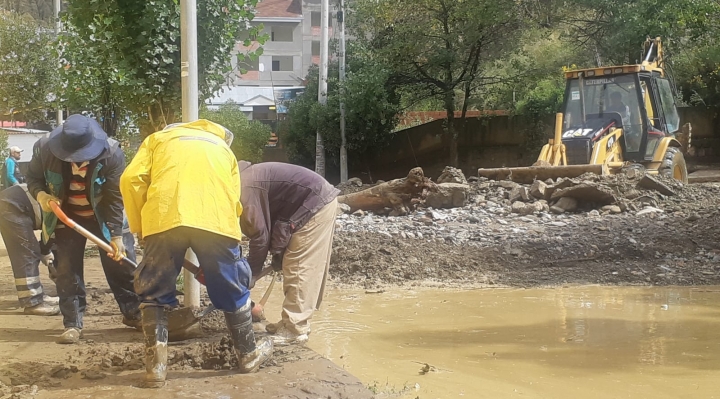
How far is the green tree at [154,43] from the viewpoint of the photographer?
6504 mm

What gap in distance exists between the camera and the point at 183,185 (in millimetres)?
3879

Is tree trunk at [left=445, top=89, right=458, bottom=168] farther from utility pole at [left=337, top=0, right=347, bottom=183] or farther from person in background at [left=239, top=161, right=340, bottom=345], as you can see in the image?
person in background at [left=239, top=161, right=340, bottom=345]

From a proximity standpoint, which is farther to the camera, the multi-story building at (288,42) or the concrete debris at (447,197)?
the multi-story building at (288,42)

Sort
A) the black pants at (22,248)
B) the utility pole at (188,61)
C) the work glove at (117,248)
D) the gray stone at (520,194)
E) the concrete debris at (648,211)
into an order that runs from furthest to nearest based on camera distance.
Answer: the gray stone at (520,194) < the concrete debris at (648,211) < the black pants at (22,248) < the utility pole at (188,61) < the work glove at (117,248)

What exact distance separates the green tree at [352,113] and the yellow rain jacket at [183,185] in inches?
715

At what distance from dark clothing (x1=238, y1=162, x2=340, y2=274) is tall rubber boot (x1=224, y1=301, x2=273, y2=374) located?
67 cm

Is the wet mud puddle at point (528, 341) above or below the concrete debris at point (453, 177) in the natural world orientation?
below

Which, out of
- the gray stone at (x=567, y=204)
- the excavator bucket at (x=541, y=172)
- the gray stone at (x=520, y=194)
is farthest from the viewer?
the excavator bucket at (x=541, y=172)

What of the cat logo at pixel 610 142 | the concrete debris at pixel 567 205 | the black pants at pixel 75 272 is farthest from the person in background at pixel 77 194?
the cat logo at pixel 610 142

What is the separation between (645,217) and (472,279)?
3365mm

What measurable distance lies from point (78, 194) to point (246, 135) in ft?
Answer: 67.4

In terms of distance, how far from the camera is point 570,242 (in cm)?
881

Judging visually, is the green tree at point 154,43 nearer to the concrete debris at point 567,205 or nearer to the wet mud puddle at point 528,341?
the wet mud puddle at point 528,341

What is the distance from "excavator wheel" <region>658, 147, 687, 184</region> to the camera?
1362 cm
